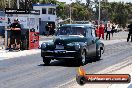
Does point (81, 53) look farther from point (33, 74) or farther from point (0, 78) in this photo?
point (0, 78)

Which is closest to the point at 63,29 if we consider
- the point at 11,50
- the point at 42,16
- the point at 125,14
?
the point at 11,50

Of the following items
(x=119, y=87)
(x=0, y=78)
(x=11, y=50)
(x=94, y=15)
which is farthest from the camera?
(x=94, y=15)

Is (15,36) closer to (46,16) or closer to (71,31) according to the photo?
(71,31)

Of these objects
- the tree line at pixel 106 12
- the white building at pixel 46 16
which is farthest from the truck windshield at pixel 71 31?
the tree line at pixel 106 12

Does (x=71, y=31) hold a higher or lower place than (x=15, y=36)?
higher

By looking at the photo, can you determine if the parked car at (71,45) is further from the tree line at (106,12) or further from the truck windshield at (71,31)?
the tree line at (106,12)

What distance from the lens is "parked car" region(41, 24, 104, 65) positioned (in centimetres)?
1775

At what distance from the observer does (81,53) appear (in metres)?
17.9

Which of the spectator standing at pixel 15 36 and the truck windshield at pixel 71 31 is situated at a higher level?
the truck windshield at pixel 71 31

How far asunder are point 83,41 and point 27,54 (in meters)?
7.05

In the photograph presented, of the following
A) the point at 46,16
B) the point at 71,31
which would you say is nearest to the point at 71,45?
the point at 71,31

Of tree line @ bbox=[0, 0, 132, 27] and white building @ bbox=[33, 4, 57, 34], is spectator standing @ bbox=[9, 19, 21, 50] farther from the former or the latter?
tree line @ bbox=[0, 0, 132, 27]

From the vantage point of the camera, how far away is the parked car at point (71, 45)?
1775 centimetres

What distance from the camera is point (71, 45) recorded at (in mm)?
17688
